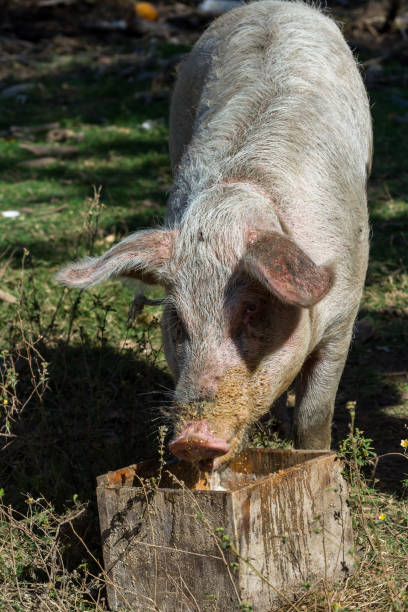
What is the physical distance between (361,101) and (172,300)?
2.04 metres

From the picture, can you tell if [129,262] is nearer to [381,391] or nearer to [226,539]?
[226,539]

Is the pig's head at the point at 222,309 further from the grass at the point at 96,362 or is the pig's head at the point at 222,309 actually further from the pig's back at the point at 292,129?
the grass at the point at 96,362

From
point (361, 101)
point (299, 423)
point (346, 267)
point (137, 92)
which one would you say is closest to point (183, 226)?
point (346, 267)

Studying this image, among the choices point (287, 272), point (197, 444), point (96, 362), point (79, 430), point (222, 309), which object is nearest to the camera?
point (287, 272)

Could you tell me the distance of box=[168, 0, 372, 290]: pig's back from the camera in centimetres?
361

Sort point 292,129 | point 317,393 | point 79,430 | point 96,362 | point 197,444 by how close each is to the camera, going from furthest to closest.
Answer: point 96,362, point 79,430, point 317,393, point 292,129, point 197,444

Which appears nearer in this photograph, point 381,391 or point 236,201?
point 236,201

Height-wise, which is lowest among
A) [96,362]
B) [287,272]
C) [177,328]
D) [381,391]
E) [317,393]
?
[96,362]

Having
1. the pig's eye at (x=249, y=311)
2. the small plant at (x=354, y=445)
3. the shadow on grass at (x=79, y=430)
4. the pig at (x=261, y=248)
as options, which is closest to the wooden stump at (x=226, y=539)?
the small plant at (x=354, y=445)

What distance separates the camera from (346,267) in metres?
3.72

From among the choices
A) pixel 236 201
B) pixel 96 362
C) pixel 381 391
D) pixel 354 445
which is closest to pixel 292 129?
pixel 236 201

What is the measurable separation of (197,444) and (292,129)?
1.68m

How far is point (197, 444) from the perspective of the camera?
295 centimetres

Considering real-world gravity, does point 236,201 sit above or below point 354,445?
above
